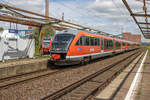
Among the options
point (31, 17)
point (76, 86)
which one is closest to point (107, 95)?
point (76, 86)

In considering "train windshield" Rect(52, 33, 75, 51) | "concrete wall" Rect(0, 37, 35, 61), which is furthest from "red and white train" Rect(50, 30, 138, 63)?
"concrete wall" Rect(0, 37, 35, 61)

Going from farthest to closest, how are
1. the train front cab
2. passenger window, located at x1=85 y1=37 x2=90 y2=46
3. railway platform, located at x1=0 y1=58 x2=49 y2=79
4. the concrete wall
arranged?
passenger window, located at x1=85 y1=37 x2=90 y2=46
the concrete wall
the train front cab
railway platform, located at x1=0 y1=58 x2=49 y2=79

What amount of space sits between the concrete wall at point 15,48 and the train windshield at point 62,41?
3.57m

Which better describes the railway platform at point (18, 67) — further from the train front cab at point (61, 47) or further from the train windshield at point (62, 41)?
the train windshield at point (62, 41)

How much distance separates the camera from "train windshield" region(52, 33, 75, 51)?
500 inches

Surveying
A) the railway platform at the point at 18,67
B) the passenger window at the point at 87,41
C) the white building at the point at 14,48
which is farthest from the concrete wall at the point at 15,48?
the passenger window at the point at 87,41

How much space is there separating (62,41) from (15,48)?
4403 millimetres

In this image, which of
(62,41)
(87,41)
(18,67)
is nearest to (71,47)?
(62,41)

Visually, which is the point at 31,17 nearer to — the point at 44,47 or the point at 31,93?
the point at 31,93

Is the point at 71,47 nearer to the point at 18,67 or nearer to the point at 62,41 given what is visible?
the point at 62,41

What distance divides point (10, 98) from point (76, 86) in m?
2.87

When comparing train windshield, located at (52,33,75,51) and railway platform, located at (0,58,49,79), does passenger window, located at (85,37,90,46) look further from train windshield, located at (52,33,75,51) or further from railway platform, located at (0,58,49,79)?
railway platform, located at (0,58,49,79)

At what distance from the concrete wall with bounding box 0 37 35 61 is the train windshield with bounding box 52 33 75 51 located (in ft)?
11.7

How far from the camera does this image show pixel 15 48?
14578 mm
